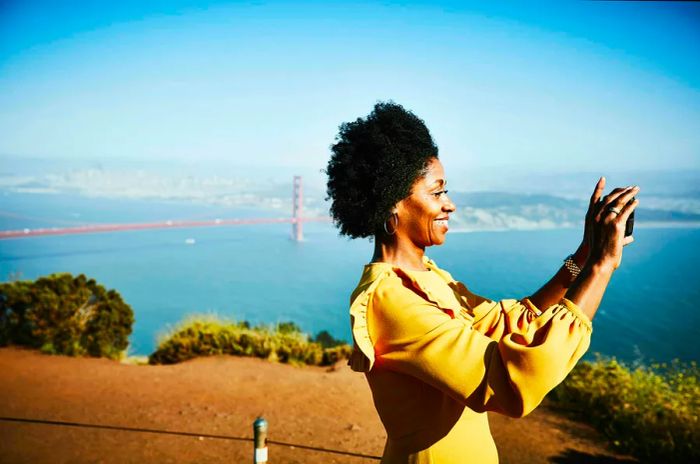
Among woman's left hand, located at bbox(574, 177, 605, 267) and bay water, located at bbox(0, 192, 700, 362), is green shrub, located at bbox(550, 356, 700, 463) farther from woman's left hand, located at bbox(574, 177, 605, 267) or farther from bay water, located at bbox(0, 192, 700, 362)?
woman's left hand, located at bbox(574, 177, 605, 267)

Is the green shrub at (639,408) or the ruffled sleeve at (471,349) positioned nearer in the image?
the ruffled sleeve at (471,349)

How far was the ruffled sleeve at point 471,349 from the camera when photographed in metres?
0.80

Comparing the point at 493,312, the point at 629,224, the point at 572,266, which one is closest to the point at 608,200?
the point at 629,224

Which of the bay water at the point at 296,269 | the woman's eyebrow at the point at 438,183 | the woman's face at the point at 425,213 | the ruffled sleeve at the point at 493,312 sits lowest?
the bay water at the point at 296,269

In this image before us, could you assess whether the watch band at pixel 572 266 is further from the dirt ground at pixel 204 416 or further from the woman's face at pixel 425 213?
the dirt ground at pixel 204 416

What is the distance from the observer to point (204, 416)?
17.2 ft

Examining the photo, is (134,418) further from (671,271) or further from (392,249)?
(671,271)

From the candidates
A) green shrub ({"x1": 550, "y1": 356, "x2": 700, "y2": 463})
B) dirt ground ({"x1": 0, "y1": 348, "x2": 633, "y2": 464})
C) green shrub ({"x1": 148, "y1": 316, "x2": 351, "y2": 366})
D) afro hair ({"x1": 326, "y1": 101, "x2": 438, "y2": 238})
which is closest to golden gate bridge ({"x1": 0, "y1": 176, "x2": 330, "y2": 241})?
green shrub ({"x1": 148, "y1": 316, "x2": 351, "y2": 366})

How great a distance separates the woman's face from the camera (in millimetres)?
1149

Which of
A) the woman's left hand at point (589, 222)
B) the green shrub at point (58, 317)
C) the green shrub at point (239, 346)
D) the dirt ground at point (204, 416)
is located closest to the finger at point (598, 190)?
the woman's left hand at point (589, 222)

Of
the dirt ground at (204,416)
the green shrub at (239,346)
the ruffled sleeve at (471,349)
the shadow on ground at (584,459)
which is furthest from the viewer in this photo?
the green shrub at (239,346)

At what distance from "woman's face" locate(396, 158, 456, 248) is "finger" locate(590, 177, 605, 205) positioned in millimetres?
295

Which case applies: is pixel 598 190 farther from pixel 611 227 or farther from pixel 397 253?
pixel 397 253

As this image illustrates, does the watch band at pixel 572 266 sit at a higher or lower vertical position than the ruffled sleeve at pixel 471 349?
higher
